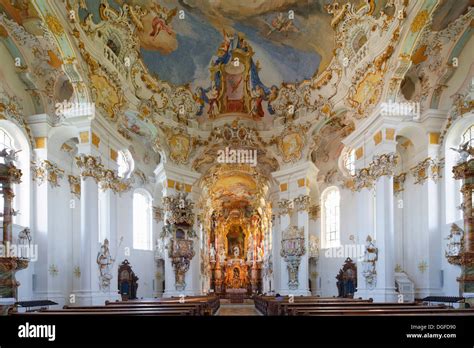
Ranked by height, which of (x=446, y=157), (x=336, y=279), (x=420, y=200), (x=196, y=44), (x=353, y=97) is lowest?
(x=336, y=279)

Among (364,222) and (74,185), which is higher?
(74,185)

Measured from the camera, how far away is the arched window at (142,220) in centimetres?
2494

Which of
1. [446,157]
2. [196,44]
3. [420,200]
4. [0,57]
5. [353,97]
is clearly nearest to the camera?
[0,57]

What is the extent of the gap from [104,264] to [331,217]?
13077mm

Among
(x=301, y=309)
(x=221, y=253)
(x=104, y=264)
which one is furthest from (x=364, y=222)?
(x=221, y=253)

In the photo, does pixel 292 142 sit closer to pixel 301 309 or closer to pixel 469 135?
pixel 469 135

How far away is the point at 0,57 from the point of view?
50.9 feet

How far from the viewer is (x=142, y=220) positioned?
83.7 ft

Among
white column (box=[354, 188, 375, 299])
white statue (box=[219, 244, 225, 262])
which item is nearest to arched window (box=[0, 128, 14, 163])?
white column (box=[354, 188, 375, 299])

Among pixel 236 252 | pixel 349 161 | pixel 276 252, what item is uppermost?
pixel 349 161

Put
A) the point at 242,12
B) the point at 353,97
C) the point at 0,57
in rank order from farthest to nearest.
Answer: the point at 242,12 < the point at 353,97 < the point at 0,57
